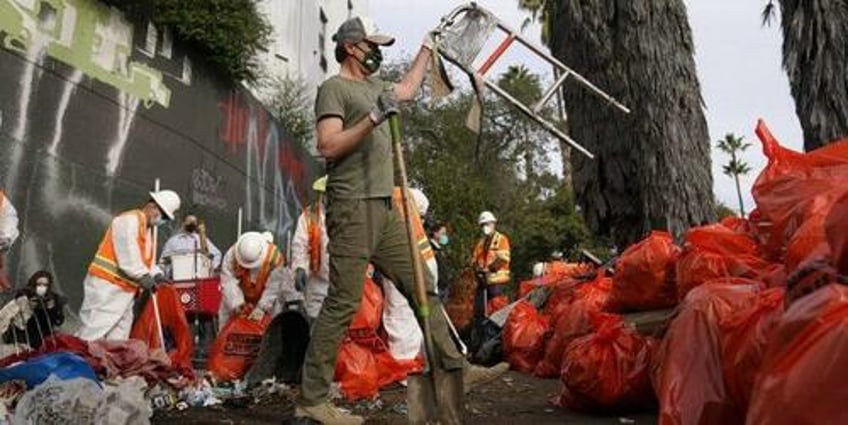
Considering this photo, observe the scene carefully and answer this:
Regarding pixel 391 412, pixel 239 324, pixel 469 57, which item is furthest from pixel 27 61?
pixel 391 412

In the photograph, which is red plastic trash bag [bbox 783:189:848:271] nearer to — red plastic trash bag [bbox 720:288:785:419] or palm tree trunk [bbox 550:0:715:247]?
red plastic trash bag [bbox 720:288:785:419]

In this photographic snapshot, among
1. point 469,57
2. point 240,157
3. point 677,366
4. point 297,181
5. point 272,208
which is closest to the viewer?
point 677,366

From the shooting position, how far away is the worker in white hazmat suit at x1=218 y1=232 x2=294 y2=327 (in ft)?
22.5

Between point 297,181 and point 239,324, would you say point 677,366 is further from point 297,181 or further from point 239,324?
point 297,181

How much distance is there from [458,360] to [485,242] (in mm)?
6533

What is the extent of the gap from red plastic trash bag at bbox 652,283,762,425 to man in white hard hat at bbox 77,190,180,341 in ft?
13.6

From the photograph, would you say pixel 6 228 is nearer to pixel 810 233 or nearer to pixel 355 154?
pixel 355 154

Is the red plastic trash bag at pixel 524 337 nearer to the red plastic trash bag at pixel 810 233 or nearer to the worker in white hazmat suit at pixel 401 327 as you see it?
the worker in white hazmat suit at pixel 401 327

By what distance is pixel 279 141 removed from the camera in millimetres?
15391

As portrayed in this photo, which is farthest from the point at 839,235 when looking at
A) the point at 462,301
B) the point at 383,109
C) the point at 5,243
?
the point at 462,301

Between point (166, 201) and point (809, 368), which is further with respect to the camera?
point (166, 201)

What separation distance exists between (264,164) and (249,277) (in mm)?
7531

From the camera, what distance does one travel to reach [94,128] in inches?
362

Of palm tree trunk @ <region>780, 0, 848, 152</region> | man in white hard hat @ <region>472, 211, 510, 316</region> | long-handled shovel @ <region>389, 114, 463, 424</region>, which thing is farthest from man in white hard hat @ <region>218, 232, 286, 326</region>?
palm tree trunk @ <region>780, 0, 848, 152</region>
